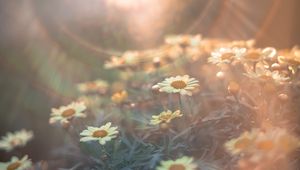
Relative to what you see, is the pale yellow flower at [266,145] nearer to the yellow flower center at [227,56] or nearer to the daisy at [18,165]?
the yellow flower center at [227,56]

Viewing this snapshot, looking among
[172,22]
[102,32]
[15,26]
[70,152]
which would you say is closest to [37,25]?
[15,26]

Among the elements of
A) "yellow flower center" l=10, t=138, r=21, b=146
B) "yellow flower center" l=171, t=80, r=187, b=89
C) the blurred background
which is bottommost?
"yellow flower center" l=171, t=80, r=187, b=89

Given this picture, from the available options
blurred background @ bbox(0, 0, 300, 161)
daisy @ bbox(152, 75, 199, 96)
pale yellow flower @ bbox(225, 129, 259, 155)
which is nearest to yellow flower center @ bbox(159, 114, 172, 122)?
daisy @ bbox(152, 75, 199, 96)

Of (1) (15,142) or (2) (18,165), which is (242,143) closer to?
(2) (18,165)

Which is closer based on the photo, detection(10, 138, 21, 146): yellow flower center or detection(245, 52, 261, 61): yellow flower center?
detection(245, 52, 261, 61): yellow flower center

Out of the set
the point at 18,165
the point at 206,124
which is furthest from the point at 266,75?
the point at 18,165

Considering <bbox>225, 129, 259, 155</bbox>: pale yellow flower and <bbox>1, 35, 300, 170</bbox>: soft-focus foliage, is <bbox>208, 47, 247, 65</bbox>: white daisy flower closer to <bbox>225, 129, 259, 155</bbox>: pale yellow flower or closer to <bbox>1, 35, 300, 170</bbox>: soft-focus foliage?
<bbox>1, 35, 300, 170</bbox>: soft-focus foliage

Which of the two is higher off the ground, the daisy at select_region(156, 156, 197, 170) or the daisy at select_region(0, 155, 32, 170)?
the daisy at select_region(0, 155, 32, 170)
